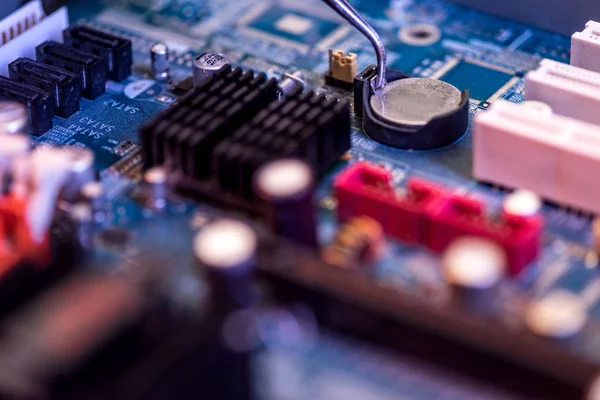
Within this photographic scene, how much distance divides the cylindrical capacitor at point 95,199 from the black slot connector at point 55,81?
0.75 meters

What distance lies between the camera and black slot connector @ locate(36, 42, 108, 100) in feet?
15.1

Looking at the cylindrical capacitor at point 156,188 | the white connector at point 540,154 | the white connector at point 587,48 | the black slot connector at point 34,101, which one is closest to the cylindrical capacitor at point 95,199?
the cylindrical capacitor at point 156,188

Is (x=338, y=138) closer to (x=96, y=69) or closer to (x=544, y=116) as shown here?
(x=544, y=116)

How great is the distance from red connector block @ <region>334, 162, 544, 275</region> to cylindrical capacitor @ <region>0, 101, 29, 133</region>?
1.20 meters

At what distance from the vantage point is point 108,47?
15.6 feet

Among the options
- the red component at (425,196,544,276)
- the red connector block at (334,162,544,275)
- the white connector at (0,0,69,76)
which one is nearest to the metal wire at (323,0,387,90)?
the red connector block at (334,162,544,275)

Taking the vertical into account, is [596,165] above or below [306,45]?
above

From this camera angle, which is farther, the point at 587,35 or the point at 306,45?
the point at 306,45

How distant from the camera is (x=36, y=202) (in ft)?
11.8

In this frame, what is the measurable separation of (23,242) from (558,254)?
70.0 inches

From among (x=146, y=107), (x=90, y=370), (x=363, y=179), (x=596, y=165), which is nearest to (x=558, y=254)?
(x=596, y=165)

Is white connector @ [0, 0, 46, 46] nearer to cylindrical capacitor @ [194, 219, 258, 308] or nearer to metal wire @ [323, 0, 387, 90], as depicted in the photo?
metal wire @ [323, 0, 387, 90]

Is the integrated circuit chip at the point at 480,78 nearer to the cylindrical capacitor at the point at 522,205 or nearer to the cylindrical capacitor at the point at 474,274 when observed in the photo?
the cylindrical capacitor at the point at 522,205

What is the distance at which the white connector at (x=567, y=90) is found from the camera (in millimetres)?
4027
